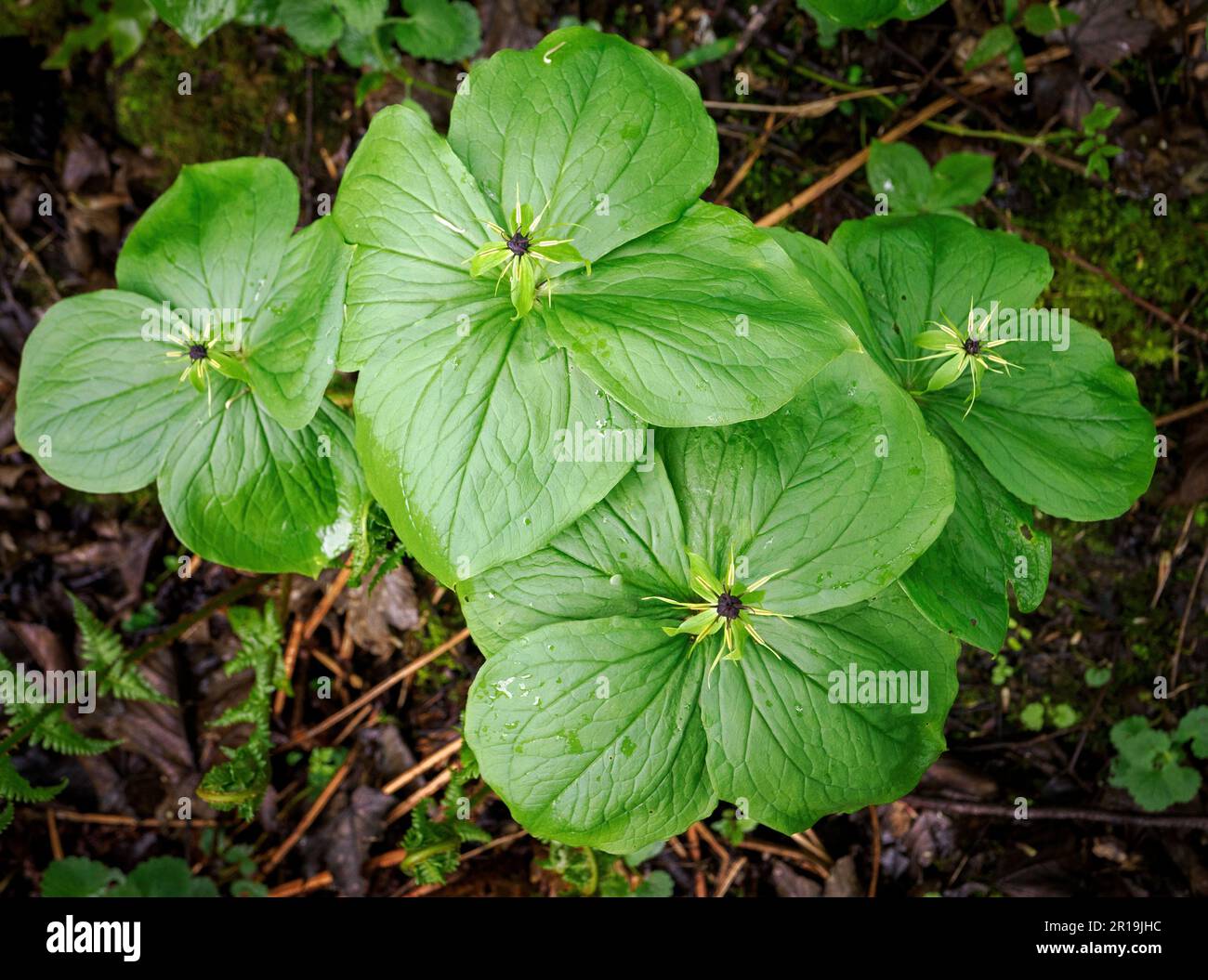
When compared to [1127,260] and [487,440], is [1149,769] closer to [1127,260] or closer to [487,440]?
[1127,260]

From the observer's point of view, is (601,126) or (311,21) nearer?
(601,126)

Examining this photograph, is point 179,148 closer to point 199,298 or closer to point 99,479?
point 199,298

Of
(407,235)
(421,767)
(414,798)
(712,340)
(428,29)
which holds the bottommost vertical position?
(414,798)

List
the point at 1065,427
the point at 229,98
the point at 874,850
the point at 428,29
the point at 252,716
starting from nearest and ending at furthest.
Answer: the point at 1065,427 < the point at 252,716 < the point at 428,29 < the point at 874,850 < the point at 229,98

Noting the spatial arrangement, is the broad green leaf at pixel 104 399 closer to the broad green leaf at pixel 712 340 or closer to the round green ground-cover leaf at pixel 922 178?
the broad green leaf at pixel 712 340

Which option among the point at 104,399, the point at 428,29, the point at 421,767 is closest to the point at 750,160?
the point at 428,29

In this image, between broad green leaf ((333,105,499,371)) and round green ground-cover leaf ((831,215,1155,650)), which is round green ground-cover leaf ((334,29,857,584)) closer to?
broad green leaf ((333,105,499,371))

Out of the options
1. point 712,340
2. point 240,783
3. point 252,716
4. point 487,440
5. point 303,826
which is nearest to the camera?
point 712,340
